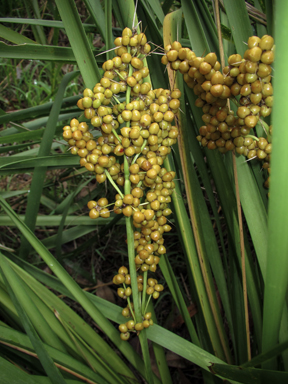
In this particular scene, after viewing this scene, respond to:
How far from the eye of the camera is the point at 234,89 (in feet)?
2.14

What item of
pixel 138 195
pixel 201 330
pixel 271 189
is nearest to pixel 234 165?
pixel 138 195

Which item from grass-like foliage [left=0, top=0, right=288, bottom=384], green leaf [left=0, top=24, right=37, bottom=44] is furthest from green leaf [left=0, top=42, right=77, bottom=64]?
green leaf [left=0, top=24, right=37, bottom=44]

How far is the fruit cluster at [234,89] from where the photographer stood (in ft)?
1.96

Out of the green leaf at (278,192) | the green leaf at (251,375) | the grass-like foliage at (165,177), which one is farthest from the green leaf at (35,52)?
the green leaf at (251,375)

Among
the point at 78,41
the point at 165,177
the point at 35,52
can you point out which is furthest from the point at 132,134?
the point at 35,52

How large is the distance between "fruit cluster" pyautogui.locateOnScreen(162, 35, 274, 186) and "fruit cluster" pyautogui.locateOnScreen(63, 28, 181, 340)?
0.22ft

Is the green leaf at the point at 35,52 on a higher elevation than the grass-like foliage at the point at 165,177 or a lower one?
higher

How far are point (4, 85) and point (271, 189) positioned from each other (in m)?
2.55

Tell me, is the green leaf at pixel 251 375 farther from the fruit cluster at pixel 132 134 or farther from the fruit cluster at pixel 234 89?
the fruit cluster at pixel 234 89

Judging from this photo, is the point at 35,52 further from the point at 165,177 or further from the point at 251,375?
the point at 251,375

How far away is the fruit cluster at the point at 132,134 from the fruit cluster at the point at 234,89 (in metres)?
0.07

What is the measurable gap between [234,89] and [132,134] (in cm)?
25

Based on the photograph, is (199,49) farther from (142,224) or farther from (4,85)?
(4,85)

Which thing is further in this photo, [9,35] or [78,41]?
[9,35]
